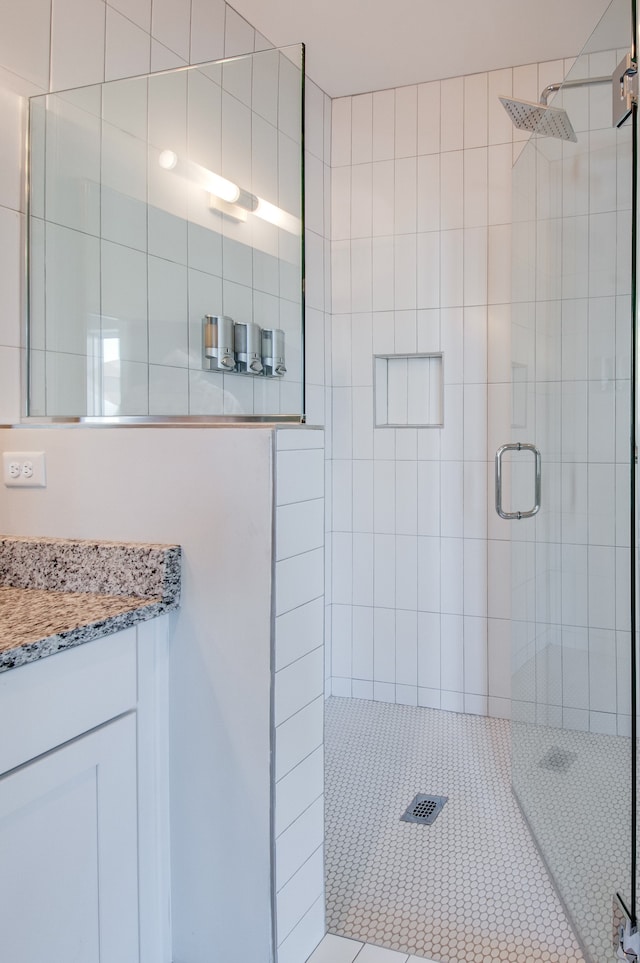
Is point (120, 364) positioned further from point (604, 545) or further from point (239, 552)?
point (604, 545)

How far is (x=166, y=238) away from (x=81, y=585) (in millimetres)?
748

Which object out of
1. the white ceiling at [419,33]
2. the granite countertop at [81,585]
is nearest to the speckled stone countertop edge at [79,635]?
the granite countertop at [81,585]

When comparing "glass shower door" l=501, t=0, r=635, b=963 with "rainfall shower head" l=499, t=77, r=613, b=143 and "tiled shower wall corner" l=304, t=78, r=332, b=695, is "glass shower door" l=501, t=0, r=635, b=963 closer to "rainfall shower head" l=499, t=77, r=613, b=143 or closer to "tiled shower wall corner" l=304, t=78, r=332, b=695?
"rainfall shower head" l=499, t=77, r=613, b=143

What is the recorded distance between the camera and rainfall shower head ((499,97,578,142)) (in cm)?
168

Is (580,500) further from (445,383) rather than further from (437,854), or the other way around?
(445,383)

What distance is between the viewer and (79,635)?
1149 mm

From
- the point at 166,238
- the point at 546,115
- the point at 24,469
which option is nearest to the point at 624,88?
the point at 546,115

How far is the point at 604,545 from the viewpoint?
1459 mm

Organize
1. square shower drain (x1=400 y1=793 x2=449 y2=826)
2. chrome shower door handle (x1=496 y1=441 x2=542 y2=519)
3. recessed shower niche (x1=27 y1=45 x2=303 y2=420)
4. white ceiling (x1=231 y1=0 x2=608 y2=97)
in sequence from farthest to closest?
1. white ceiling (x1=231 y1=0 x2=608 y2=97)
2. square shower drain (x1=400 y1=793 x2=449 y2=826)
3. chrome shower door handle (x1=496 y1=441 x2=542 y2=519)
4. recessed shower niche (x1=27 y1=45 x2=303 y2=420)

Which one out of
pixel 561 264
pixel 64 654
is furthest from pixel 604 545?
pixel 64 654

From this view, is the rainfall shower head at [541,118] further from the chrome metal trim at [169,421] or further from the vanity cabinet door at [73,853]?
the vanity cabinet door at [73,853]

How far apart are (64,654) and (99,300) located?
2.67ft

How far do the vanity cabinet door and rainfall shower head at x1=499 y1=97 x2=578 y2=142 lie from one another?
1.62m

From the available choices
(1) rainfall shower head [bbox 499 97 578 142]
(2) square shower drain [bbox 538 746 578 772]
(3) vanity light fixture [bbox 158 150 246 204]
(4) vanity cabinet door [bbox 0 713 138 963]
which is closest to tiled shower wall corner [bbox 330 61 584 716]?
(1) rainfall shower head [bbox 499 97 578 142]
